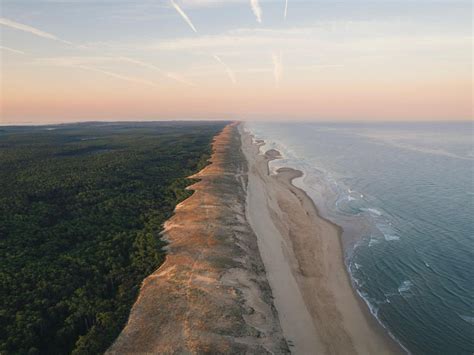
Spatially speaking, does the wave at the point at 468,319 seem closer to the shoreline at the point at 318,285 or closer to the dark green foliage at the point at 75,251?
the shoreline at the point at 318,285

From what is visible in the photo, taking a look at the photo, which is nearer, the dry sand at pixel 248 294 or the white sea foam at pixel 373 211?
the dry sand at pixel 248 294

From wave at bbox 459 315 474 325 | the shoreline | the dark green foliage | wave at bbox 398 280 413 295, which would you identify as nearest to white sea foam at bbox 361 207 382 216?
the shoreline

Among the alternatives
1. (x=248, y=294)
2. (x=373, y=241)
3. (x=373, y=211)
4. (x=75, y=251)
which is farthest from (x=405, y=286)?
(x=75, y=251)

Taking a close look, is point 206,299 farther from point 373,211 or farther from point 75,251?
point 373,211

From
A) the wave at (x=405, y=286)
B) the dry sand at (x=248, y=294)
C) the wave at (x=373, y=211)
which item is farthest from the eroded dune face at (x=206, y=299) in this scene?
the wave at (x=373, y=211)

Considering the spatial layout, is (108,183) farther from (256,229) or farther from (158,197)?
(256,229)
